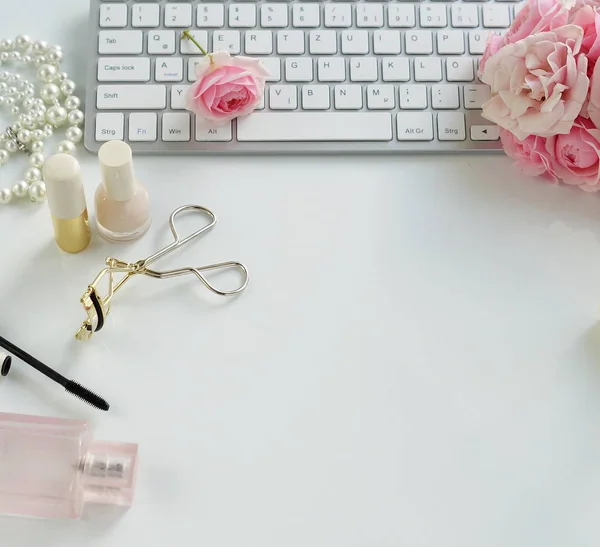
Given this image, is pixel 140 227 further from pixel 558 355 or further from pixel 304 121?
pixel 558 355

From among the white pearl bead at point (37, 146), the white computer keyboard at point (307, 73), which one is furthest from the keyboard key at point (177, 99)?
the white pearl bead at point (37, 146)

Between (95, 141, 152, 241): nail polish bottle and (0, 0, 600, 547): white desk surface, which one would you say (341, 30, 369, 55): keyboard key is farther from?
(95, 141, 152, 241): nail polish bottle

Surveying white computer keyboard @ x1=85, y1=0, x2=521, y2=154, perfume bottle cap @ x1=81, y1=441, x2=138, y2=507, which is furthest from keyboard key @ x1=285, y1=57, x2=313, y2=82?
perfume bottle cap @ x1=81, y1=441, x2=138, y2=507

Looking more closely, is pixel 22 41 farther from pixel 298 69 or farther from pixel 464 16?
pixel 464 16

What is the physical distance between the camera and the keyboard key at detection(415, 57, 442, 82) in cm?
54

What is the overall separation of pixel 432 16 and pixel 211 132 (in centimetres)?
21

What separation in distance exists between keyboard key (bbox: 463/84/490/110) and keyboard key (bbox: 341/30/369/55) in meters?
0.09

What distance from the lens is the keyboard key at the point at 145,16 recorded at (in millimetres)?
538

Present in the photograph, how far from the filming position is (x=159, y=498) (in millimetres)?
421

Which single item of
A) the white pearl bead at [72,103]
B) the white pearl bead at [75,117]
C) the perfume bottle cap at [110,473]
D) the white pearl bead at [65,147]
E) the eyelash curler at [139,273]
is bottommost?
the perfume bottle cap at [110,473]

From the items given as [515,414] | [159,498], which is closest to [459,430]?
[515,414]

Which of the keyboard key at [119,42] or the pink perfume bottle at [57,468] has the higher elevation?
the keyboard key at [119,42]

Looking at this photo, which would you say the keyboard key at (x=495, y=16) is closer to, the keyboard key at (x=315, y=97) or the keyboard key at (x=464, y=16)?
the keyboard key at (x=464, y=16)

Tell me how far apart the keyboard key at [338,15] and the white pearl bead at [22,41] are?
249mm
